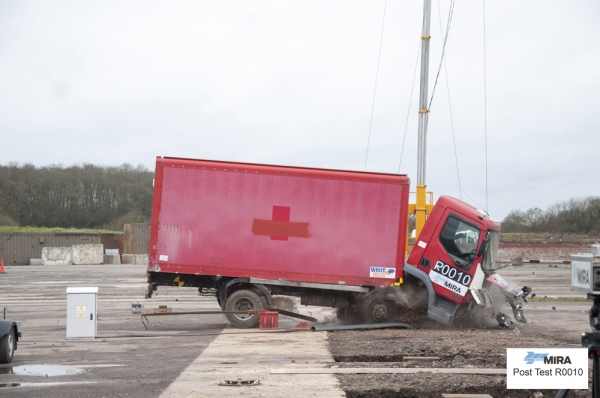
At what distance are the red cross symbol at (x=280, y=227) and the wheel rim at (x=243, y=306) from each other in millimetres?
1569

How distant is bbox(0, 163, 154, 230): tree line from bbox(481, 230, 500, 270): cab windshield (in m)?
71.0

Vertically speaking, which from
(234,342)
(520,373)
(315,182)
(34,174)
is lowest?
(234,342)

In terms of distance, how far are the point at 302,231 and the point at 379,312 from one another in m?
2.54

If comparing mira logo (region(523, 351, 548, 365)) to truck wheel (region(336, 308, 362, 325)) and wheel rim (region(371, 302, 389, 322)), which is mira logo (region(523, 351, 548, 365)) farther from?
truck wheel (region(336, 308, 362, 325))

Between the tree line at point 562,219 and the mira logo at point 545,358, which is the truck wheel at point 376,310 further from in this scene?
the tree line at point 562,219

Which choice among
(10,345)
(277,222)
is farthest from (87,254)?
(10,345)

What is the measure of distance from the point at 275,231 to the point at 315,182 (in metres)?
1.42

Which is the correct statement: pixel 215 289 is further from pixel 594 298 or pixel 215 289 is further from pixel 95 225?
pixel 95 225

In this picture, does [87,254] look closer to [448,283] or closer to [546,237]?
[546,237]

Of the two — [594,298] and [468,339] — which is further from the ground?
[594,298]

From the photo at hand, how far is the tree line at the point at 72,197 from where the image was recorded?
85.5 m

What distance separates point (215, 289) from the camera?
53.1 feet

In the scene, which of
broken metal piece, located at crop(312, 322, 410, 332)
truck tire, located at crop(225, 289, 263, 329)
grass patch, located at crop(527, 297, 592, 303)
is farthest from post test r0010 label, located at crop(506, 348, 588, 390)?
grass patch, located at crop(527, 297, 592, 303)

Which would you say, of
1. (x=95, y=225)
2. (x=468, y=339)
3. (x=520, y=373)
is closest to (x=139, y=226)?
(x=95, y=225)
